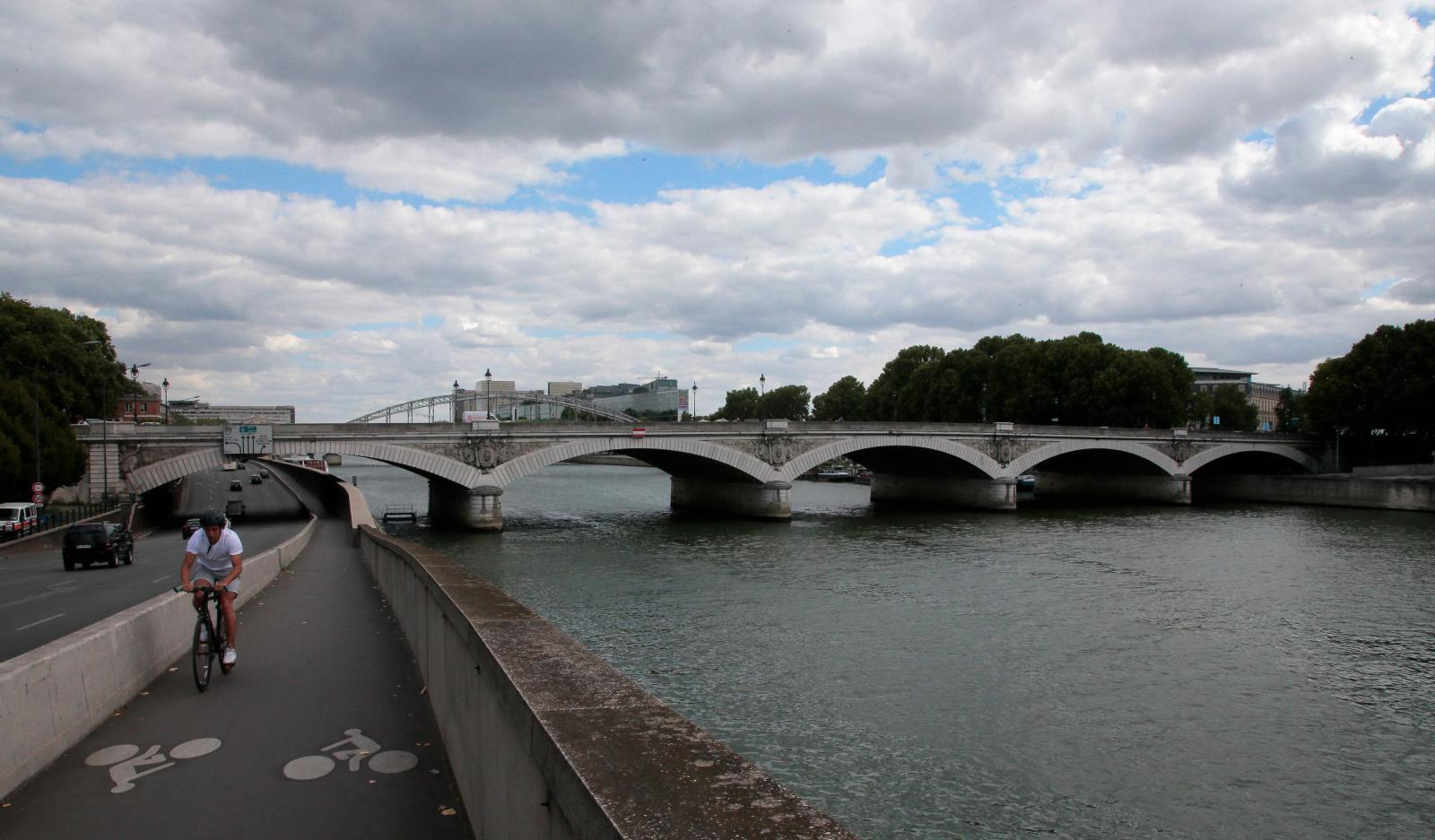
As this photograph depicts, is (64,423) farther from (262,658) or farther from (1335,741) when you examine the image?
(1335,741)

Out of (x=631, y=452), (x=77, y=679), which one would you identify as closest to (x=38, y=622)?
(x=77, y=679)

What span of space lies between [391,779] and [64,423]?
48.4 metres

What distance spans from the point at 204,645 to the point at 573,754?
6.30m

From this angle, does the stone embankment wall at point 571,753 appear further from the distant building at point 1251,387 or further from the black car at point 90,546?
the distant building at point 1251,387

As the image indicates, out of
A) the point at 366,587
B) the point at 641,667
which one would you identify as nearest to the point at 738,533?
the point at 641,667

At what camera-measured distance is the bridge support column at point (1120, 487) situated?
63656mm

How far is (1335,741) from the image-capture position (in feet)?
45.3

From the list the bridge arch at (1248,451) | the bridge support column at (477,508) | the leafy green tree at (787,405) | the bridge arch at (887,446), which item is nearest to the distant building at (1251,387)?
the leafy green tree at (787,405)

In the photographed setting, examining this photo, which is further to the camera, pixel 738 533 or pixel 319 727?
pixel 738 533

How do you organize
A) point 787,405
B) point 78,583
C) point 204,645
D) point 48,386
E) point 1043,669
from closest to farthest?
point 204,645
point 1043,669
point 78,583
point 48,386
point 787,405

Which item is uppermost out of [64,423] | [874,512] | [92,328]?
[92,328]

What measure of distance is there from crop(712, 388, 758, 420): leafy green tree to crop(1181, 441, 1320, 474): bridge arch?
71.1m

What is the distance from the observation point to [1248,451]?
67750mm

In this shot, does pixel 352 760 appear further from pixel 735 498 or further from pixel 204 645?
pixel 735 498
